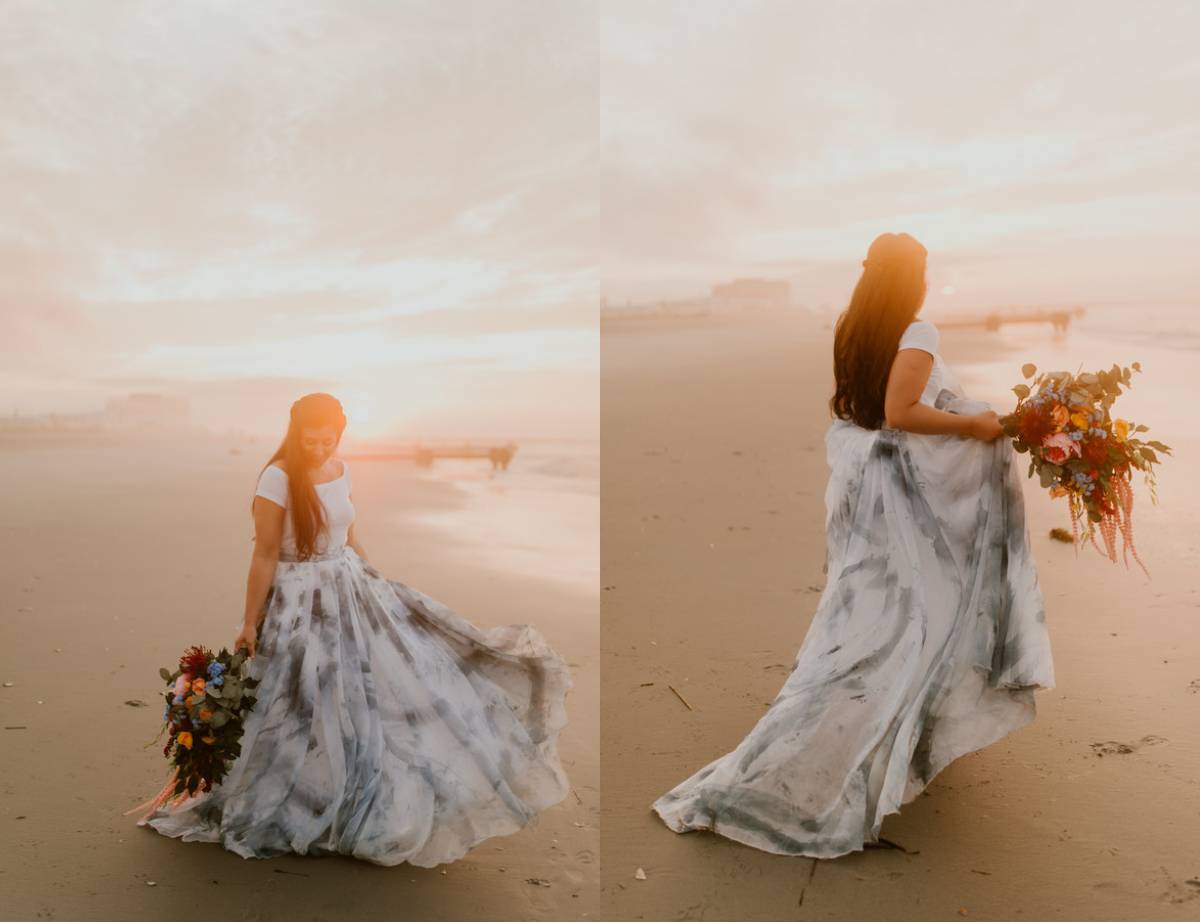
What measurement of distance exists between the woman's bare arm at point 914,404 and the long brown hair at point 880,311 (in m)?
0.10

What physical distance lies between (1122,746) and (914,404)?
1955 millimetres

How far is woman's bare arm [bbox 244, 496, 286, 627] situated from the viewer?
4410mm

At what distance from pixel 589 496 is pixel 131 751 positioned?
9665 millimetres

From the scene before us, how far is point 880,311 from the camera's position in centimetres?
439

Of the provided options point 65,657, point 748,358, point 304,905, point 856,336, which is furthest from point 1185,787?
point 748,358

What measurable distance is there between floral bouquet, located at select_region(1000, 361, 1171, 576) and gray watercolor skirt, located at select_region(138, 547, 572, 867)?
2099 mm

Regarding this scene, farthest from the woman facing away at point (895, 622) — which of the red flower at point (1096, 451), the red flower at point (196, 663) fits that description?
the red flower at point (196, 663)

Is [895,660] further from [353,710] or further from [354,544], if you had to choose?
[354,544]

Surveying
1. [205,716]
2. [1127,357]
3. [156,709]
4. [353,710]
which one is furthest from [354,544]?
[1127,357]

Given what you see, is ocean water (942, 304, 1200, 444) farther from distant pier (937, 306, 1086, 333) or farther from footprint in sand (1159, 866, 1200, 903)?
footprint in sand (1159, 866, 1200, 903)

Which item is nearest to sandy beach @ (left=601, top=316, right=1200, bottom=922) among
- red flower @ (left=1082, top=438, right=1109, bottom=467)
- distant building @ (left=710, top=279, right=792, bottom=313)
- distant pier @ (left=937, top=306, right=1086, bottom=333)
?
red flower @ (left=1082, top=438, right=1109, bottom=467)

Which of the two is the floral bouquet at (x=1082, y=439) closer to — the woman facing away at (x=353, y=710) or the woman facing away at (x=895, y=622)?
the woman facing away at (x=895, y=622)

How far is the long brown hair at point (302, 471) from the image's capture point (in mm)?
4441

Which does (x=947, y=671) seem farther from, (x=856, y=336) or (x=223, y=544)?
(x=223, y=544)
